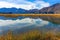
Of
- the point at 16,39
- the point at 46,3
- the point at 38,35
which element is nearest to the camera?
the point at 16,39

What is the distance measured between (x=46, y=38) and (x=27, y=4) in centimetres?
504

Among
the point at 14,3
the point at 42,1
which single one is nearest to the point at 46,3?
the point at 42,1

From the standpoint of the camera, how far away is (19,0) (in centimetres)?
1095

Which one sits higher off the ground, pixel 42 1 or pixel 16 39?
pixel 42 1

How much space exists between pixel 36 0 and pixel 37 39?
5.46 m

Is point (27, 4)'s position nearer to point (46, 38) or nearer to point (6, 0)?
point (6, 0)

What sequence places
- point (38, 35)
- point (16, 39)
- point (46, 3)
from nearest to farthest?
point (16, 39) → point (38, 35) → point (46, 3)

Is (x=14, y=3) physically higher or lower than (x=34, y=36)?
higher

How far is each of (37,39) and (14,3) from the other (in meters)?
5.54

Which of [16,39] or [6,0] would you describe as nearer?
[16,39]

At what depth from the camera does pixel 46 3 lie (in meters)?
10.6

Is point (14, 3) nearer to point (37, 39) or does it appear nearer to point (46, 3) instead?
point (46, 3)

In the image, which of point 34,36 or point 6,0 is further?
point 6,0

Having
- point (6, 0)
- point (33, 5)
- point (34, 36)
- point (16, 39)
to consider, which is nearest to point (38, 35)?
point (34, 36)
